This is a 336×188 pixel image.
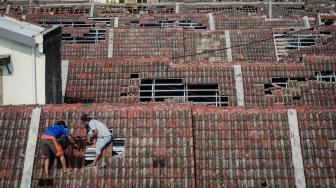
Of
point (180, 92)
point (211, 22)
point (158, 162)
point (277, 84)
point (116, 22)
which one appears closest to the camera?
point (158, 162)

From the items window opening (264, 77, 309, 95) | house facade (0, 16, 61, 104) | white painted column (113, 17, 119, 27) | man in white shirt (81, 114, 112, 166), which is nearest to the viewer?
man in white shirt (81, 114, 112, 166)

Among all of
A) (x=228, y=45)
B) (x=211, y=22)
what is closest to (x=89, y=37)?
(x=228, y=45)

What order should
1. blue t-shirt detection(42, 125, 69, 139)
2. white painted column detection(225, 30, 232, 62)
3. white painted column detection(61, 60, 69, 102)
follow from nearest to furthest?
blue t-shirt detection(42, 125, 69, 139)
white painted column detection(61, 60, 69, 102)
white painted column detection(225, 30, 232, 62)

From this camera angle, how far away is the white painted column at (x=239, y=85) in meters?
18.1

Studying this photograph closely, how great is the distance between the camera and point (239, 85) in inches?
725

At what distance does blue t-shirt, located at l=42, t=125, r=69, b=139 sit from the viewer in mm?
11799

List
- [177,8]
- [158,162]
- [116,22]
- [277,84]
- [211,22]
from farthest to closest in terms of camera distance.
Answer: [177,8], [116,22], [211,22], [277,84], [158,162]

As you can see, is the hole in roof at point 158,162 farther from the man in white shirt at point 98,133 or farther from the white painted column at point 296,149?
the white painted column at point 296,149

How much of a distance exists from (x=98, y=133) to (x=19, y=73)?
4189 millimetres

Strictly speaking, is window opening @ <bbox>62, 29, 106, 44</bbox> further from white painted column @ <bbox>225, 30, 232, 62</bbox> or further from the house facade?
the house facade

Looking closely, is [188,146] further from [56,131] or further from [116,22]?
[116,22]

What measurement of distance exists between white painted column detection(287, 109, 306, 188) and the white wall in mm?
7370

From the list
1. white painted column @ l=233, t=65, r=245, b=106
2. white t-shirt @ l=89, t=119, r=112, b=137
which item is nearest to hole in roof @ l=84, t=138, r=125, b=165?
white t-shirt @ l=89, t=119, r=112, b=137

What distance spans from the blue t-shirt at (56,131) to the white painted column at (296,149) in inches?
221
